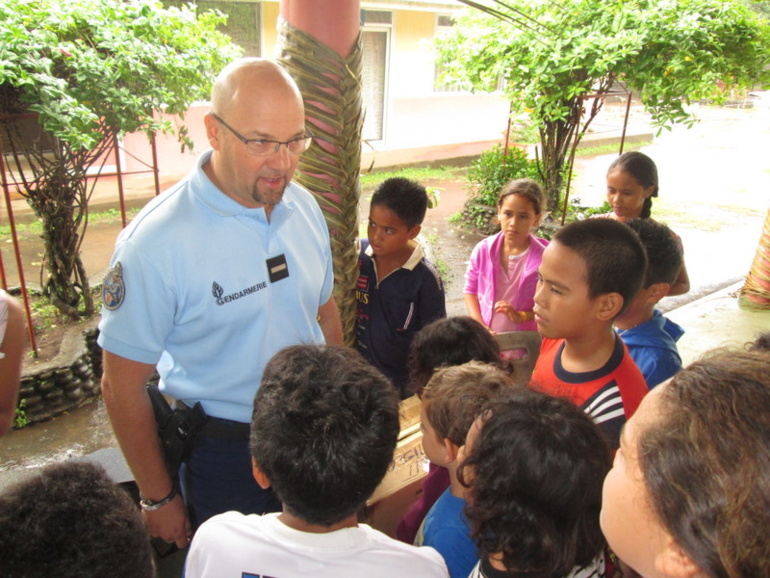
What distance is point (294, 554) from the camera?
1.12 m

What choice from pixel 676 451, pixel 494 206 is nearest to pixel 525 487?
pixel 676 451

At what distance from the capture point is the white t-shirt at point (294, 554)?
111cm

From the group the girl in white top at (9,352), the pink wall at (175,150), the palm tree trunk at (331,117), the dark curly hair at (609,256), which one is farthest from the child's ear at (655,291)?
the pink wall at (175,150)

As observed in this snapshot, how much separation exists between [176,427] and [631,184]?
9.05 feet

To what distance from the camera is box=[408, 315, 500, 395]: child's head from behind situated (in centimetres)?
208

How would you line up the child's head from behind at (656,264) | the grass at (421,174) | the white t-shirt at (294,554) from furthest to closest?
the grass at (421,174)
the child's head from behind at (656,264)
the white t-shirt at (294,554)

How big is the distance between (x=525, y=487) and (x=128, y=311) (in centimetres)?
109

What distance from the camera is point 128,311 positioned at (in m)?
1.48

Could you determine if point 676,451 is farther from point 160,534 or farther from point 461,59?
point 461,59

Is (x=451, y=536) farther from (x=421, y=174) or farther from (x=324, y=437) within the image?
(x=421, y=174)

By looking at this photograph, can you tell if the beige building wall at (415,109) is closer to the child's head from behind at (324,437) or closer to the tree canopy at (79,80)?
the tree canopy at (79,80)

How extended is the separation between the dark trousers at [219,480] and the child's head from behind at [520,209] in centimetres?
189

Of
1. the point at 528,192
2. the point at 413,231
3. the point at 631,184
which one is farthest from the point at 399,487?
the point at 631,184

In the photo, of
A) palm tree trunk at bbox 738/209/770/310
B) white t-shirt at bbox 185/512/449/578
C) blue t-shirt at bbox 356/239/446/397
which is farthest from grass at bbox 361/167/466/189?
white t-shirt at bbox 185/512/449/578
